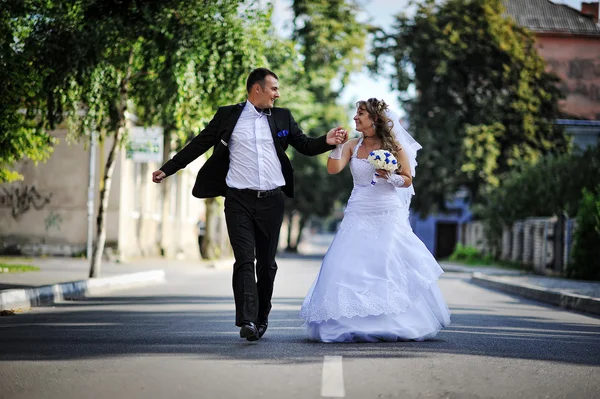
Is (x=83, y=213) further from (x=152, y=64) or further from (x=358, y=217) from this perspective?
(x=358, y=217)

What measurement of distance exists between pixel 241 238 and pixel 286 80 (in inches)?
1033

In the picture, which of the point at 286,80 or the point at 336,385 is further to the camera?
the point at 286,80

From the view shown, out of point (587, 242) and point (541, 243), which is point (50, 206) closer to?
point (541, 243)

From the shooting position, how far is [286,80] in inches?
1366

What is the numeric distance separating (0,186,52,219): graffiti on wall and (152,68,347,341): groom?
2420 cm

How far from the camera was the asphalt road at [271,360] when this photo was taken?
6.26m

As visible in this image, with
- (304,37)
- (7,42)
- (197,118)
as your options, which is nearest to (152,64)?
(197,118)

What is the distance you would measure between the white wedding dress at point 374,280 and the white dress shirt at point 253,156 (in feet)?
3.42

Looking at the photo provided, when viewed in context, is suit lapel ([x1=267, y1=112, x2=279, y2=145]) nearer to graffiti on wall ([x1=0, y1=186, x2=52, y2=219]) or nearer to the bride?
the bride

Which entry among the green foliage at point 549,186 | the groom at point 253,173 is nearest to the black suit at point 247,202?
the groom at point 253,173

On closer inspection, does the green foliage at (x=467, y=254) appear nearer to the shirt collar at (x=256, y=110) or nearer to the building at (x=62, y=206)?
the building at (x=62, y=206)

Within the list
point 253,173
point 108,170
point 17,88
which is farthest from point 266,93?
point 108,170

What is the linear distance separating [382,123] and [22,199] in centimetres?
2453

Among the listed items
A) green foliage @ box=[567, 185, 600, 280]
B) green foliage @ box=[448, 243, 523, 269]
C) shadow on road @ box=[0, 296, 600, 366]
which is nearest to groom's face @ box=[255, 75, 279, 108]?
shadow on road @ box=[0, 296, 600, 366]
